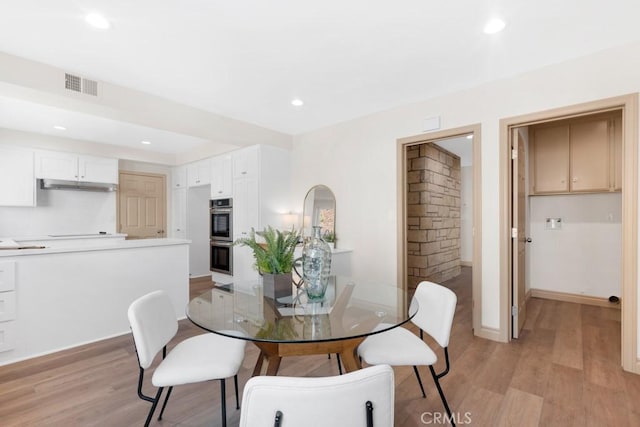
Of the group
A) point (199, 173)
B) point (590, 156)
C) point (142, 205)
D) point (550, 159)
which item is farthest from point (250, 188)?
point (590, 156)

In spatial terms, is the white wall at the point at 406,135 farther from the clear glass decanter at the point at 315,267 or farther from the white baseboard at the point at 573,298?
the white baseboard at the point at 573,298

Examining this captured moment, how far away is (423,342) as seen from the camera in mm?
1750

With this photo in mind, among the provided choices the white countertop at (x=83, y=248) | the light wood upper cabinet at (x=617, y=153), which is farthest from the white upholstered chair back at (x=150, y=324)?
the light wood upper cabinet at (x=617, y=153)

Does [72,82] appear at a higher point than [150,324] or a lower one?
higher

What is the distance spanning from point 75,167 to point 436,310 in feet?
18.3

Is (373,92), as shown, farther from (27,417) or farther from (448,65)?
(27,417)

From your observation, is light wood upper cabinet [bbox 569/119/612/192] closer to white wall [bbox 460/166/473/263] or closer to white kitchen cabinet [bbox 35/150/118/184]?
white wall [bbox 460/166/473/263]

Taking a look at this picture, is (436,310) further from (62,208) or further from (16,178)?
(62,208)

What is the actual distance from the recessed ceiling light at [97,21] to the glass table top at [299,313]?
1.88 metres

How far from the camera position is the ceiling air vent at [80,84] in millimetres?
2570

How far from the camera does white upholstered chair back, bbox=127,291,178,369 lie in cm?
136

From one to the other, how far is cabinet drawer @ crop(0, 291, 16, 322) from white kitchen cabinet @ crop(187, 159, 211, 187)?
324 centimetres

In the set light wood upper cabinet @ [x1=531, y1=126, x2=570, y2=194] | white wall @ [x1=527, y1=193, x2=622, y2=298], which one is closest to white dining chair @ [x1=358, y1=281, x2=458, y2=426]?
light wood upper cabinet @ [x1=531, y1=126, x2=570, y2=194]

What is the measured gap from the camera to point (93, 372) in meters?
2.29
